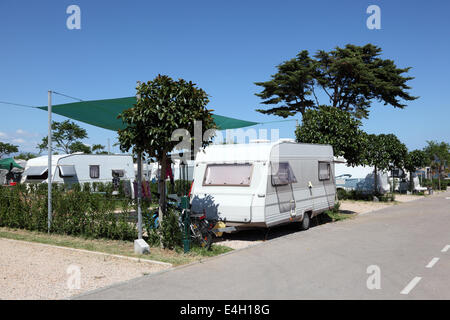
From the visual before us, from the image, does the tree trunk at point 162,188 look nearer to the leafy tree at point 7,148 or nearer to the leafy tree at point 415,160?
the leafy tree at point 415,160

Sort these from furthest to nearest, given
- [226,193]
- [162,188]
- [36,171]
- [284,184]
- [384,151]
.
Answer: [384,151]
[36,171]
[284,184]
[226,193]
[162,188]

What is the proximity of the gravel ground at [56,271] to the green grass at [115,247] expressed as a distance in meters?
0.37

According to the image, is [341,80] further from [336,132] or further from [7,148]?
[7,148]

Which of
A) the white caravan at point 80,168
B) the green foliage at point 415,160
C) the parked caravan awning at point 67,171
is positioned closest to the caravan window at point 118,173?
the white caravan at point 80,168

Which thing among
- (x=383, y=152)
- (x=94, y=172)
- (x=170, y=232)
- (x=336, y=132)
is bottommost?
(x=170, y=232)

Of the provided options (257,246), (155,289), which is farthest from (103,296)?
(257,246)

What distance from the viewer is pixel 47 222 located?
1037cm

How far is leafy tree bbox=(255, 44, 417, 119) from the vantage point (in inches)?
1095

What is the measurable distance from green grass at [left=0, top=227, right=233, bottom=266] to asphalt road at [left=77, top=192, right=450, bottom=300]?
38 cm

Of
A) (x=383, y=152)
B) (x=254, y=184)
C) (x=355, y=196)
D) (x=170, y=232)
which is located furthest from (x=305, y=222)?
(x=383, y=152)

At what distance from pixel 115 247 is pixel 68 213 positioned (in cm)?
212

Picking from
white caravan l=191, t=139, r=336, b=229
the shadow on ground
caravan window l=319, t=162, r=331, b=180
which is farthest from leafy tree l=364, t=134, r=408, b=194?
white caravan l=191, t=139, r=336, b=229

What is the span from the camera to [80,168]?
21953 mm

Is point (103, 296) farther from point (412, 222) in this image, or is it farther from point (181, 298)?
point (412, 222)
